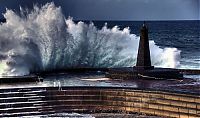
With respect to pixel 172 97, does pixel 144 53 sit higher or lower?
higher

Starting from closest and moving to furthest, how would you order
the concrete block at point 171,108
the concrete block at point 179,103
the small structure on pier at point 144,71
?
the concrete block at point 179,103 → the concrete block at point 171,108 → the small structure on pier at point 144,71

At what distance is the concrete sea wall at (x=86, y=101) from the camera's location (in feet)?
48.8

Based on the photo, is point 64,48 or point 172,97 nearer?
point 172,97

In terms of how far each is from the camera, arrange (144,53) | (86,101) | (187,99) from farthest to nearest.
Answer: (144,53) < (86,101) < (187,99)

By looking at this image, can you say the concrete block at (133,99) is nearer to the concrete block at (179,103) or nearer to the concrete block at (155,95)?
the concrete block at (155,95)

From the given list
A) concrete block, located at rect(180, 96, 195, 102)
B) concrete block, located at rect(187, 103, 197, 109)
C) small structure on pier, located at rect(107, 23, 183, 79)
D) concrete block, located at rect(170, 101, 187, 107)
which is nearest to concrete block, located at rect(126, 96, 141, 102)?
concrete block, located at rect(170, 101, 187, 107)

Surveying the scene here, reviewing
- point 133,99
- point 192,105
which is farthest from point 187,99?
point 133,99

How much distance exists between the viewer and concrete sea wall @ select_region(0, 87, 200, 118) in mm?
14867

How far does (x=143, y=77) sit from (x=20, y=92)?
5934 mm

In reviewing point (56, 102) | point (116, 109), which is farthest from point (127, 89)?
point (56, 102)

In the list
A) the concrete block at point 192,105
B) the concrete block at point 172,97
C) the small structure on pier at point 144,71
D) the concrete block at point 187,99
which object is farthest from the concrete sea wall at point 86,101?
the small structure on pier at point 144,71

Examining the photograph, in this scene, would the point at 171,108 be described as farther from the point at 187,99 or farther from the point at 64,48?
the point at 64,48

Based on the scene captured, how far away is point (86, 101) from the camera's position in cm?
1605

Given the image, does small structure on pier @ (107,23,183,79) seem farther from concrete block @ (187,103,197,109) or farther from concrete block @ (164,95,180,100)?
concrete block @ (187,103,197,109)
